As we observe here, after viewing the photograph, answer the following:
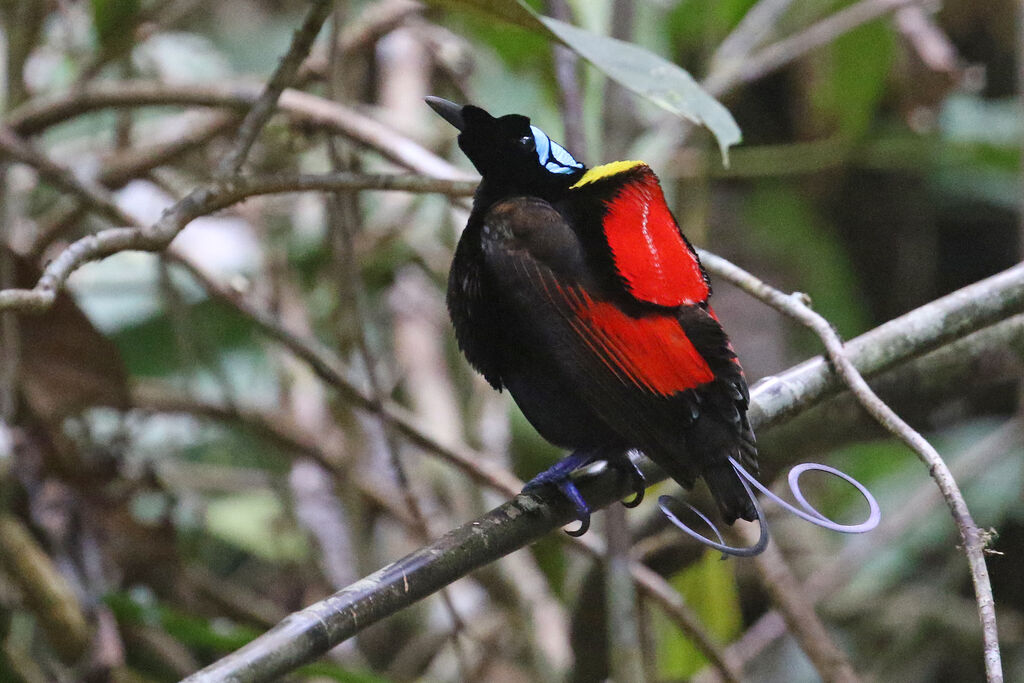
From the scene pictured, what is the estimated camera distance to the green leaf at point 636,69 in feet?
4.02

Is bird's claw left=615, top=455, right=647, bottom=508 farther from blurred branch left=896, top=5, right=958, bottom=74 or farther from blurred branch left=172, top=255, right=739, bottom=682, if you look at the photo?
blurred branch left=896, top=5, right=958, bottom=74

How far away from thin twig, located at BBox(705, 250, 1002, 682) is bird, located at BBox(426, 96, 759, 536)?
12cm

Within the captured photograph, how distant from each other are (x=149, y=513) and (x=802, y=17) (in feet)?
7.69

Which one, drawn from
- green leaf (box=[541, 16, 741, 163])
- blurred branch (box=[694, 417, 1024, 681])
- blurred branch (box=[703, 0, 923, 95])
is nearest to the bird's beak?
green leaf (box=[541, 16, 741, 163])

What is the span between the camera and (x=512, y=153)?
142 centimetres

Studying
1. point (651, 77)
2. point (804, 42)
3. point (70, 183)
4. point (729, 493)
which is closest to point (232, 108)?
point (70, 183)

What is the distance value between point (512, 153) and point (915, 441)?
0.64 meters

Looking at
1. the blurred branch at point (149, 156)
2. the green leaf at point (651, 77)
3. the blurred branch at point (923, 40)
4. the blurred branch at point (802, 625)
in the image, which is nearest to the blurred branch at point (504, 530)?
the green leaf at point (651, 77)

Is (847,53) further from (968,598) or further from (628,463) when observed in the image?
(628,463)

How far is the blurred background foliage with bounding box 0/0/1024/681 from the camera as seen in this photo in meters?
1.93

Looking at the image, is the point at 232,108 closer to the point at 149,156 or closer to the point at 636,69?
the point at 149,156

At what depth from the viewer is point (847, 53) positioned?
9.85ft

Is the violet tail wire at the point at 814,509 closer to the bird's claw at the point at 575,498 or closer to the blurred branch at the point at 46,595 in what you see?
the bird's claw at the point at 575,498

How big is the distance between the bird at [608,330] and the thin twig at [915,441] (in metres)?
0.12
